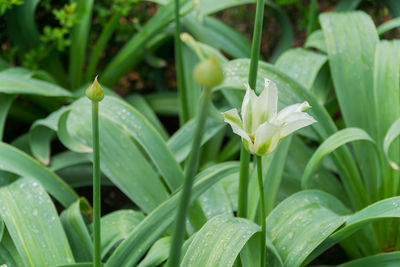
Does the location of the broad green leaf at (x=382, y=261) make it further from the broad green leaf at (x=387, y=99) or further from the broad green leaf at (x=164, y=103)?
the broad green leaf at (x=164, y=103)

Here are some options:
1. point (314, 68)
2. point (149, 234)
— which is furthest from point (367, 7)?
point (149, 234)

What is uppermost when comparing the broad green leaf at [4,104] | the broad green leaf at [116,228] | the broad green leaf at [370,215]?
the broad green leaf at [4,104]

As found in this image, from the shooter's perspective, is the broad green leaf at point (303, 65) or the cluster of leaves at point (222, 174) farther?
the broad green leaf at point (303, 65)

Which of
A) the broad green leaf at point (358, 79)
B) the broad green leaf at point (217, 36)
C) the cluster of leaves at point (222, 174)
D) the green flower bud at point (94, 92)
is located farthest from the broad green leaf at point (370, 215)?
the broad green leaf at point (217, 36)

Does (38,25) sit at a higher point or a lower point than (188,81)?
higher

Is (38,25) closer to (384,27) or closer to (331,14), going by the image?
(331,14)

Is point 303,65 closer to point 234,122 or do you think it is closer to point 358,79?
point 358,79
